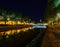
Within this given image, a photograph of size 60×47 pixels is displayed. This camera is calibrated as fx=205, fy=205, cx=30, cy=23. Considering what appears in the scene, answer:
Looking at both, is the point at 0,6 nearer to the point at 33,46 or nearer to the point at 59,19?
the point at 59,19

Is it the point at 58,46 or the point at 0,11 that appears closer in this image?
the point at 58,46

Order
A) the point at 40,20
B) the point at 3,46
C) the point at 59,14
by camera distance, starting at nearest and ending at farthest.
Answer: the point at 3,46 < the point at 59,14 < the point at 40,20

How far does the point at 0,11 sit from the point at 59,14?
28.5 m

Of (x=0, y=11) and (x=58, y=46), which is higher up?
(x=0, y=11)

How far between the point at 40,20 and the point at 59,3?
113648mm

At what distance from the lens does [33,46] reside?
580 inches

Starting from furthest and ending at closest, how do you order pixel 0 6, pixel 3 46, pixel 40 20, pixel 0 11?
pixel 40 20 < pixel 0 6 < pixel 0 11 < pixel 3 46

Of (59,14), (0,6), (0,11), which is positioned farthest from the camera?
(0,6)

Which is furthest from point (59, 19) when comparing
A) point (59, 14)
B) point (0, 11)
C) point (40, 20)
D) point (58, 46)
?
point (40, 20)

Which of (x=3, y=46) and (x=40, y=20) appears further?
(x=40, y=20)

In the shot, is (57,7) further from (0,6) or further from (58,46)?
(58,46)

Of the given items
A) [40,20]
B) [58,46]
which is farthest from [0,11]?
[40,20]

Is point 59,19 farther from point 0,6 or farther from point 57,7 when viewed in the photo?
point 0,6

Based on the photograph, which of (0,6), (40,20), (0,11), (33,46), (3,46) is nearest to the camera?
(3,46)
